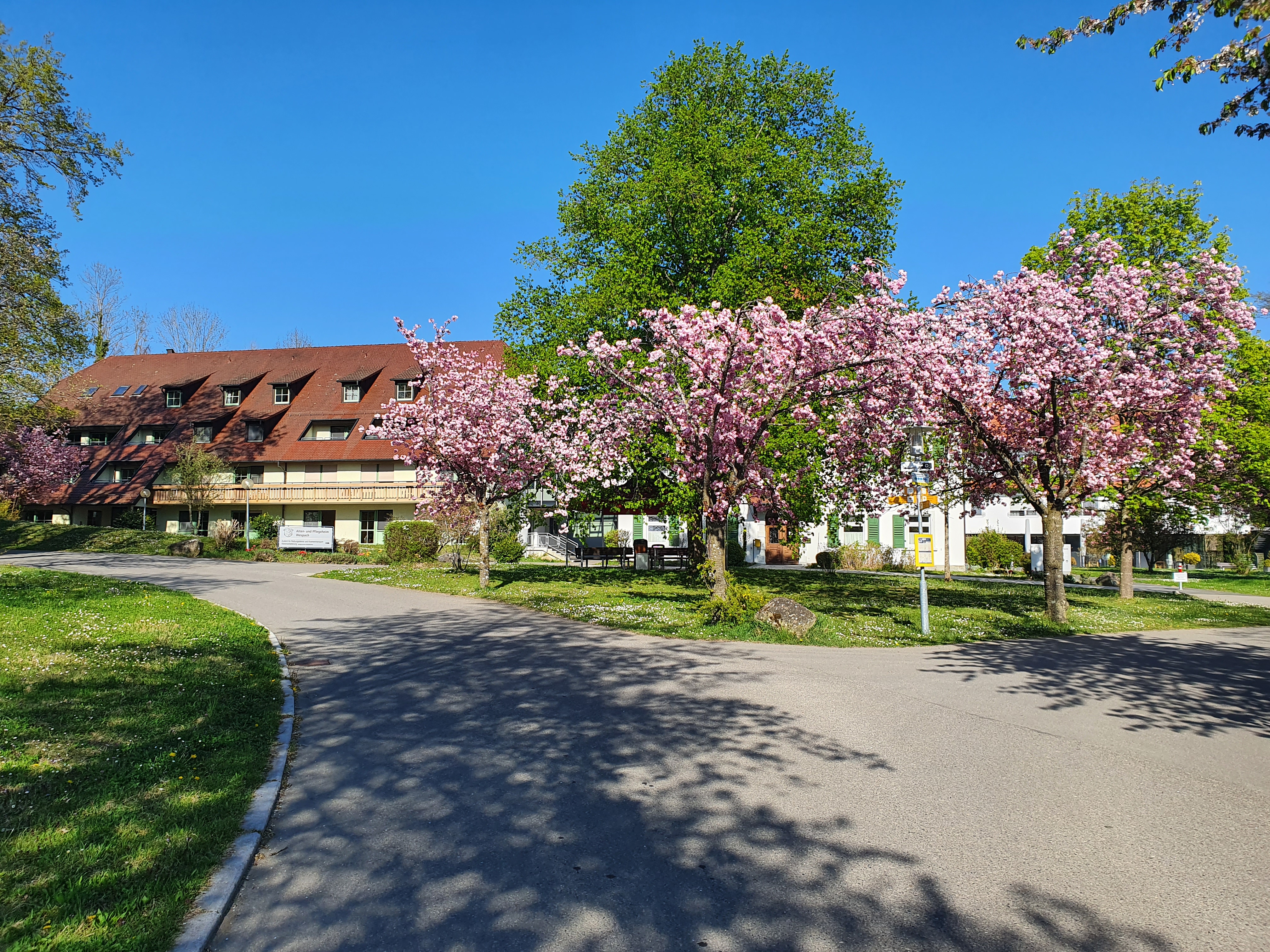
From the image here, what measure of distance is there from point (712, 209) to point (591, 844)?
22699mm

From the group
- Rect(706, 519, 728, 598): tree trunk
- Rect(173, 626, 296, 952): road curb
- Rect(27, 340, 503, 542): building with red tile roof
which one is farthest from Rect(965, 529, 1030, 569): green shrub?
Rect(173, 626, 296, 952): road curb

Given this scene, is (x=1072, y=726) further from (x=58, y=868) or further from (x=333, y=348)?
(x=333, y=348)

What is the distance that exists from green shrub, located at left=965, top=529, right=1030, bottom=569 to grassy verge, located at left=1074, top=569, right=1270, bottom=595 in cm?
280

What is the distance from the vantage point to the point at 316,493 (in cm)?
4444

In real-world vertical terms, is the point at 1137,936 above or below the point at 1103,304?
below

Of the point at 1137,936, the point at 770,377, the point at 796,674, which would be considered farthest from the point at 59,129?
the point at 1137,936

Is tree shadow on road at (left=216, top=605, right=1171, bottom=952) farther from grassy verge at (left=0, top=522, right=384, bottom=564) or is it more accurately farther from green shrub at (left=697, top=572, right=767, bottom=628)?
grassy verge at (left=0, top=522, right=384, bottom=564)

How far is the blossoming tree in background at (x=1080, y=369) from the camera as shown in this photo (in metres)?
15.2

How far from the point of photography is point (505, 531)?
3738 cm

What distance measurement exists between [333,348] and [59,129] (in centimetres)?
2880

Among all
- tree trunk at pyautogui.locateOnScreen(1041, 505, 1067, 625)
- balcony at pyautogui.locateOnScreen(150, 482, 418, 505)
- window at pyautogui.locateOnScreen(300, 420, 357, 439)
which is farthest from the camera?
window at pyautogui.locateOnScreen(300, 420, 357, 439)

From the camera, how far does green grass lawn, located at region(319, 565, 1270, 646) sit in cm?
1414

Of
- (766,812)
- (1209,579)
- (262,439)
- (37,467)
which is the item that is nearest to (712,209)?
(766,812)

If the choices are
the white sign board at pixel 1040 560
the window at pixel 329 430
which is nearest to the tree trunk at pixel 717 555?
the white sign board at pixel 1040 560
